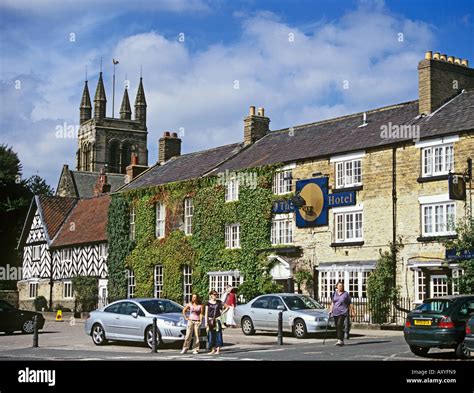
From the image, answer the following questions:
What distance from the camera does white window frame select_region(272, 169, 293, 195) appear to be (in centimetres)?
3878

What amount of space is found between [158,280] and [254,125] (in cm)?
1042

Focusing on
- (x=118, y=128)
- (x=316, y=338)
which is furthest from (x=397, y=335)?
(x=118, y=128)

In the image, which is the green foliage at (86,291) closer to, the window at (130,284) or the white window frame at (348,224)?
the window at (130,284)

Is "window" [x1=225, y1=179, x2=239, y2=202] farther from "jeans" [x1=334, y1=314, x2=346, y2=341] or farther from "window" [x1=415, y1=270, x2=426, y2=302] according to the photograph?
"jeans" [x1=334, y1=314, x2=346, y2=341]

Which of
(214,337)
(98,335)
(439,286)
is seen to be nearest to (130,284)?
(439,286)

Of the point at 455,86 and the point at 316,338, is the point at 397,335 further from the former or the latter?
the point at 455,86

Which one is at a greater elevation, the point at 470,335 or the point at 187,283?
the point at 187,283

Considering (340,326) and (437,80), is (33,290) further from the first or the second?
(340,326)

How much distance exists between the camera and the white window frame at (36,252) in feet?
201

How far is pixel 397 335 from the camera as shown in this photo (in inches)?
1107

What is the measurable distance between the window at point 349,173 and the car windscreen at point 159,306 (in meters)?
13.4

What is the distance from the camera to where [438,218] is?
32562 millimetres
